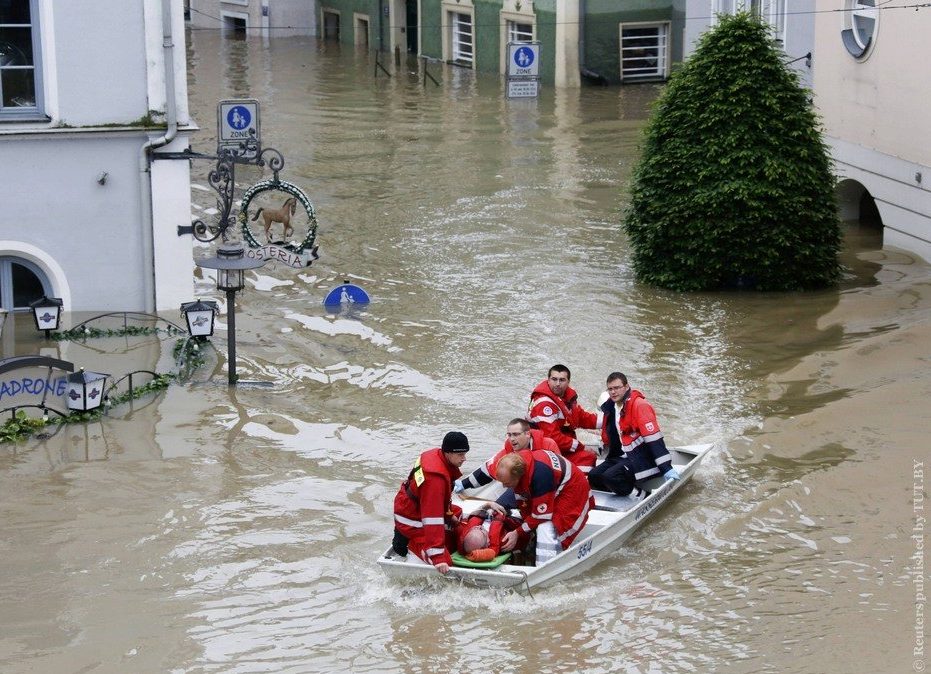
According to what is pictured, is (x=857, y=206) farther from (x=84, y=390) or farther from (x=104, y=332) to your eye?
(x=84, y=390)

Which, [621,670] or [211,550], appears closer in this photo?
[621,670]

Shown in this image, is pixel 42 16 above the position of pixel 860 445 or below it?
above

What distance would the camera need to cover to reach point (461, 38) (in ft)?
157

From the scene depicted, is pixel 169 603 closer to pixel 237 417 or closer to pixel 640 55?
pixel 237 417

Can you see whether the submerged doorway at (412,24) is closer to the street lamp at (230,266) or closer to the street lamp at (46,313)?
the street lamp at (46,313)

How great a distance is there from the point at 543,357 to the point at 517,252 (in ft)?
19.5

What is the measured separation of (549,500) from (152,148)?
9366mm

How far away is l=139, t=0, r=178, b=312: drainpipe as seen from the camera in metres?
18.4

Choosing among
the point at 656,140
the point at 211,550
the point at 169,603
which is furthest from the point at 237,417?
the point at 656,140

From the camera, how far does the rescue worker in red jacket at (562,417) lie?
1327 centimetres

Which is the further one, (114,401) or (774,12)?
(774,12)

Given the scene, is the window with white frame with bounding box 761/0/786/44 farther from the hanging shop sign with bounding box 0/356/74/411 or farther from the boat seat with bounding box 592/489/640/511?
the hanging shop sign with bounding box 0/356/74/411

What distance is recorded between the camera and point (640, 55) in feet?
140

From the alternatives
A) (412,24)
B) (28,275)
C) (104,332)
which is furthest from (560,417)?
(412,24)
